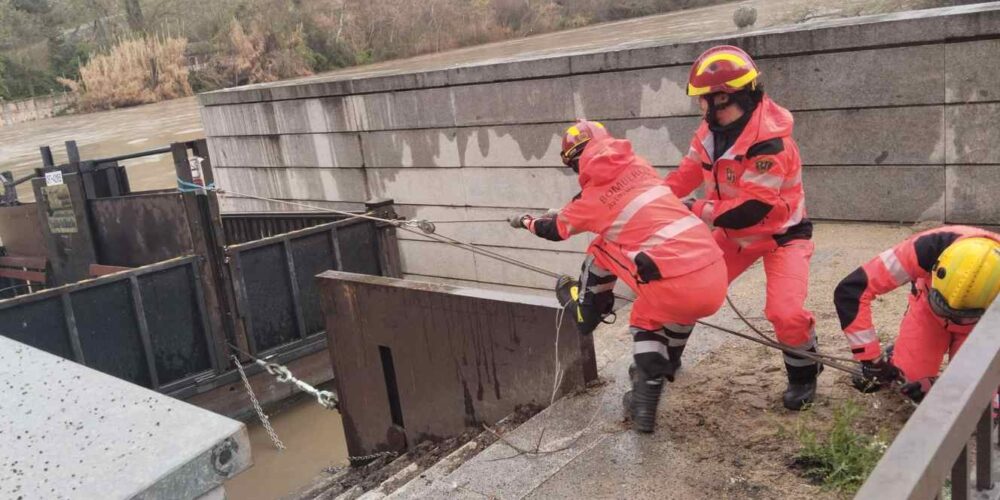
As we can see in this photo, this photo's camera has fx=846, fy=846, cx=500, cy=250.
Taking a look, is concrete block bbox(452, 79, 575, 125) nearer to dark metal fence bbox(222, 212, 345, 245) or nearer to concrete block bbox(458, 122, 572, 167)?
concrete block bbox(458, 122, 572, 167)

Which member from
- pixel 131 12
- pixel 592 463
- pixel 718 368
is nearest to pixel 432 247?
pixel 718 368

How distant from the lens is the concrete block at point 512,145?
8.89 m

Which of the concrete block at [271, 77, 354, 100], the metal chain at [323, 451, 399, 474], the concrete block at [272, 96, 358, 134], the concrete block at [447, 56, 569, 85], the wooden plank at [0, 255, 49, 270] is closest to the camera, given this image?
the metal chain at [323, 451, 399, 474]

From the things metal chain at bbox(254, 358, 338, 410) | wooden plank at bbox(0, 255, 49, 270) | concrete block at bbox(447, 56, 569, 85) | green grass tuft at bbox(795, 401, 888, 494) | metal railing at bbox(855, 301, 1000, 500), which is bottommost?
metal chain at bbox(254, 358, 338, 410)

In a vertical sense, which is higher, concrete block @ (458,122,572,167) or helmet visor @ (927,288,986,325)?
concrete block @ (458,122,572,167)

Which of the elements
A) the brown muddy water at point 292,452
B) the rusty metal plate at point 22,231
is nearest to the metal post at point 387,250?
the brown muddy water at point 292,452

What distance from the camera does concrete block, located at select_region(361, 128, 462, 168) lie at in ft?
32.4

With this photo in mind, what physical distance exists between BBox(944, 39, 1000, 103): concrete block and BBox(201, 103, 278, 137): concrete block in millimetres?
8758

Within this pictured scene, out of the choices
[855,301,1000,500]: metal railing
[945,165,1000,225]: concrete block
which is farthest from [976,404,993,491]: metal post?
[945,165,1000,225]: concrete block

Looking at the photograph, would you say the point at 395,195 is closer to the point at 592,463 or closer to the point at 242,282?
the point at 242,282

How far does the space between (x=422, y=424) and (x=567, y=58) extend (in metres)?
4.12

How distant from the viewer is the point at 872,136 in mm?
6633

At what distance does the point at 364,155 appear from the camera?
10969 mm

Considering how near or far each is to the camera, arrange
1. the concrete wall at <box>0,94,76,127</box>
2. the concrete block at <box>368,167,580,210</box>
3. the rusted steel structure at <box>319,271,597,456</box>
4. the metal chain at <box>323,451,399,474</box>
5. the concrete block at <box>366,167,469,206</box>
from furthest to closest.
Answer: the concrete wall at <box>0,94,76,127</box>, the concrete block at <box>366,167,469,206</box>, the concrete block at <box>368,167,580,210</box>, the metal chain at <box>323,451,399,474</box>, the rusted steel structure at <box>319,271,597,456</box>
